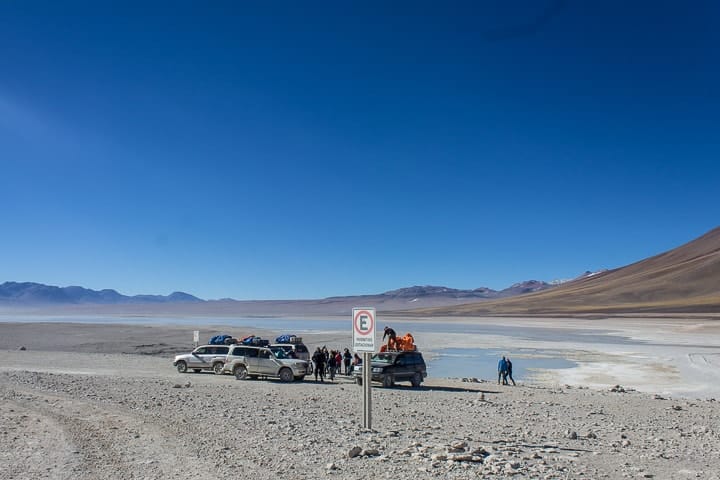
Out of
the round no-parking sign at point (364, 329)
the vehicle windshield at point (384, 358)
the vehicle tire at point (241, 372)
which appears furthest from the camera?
the vehicle tire at point (241, 372)

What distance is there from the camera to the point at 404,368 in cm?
2306

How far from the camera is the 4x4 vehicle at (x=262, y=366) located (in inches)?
972

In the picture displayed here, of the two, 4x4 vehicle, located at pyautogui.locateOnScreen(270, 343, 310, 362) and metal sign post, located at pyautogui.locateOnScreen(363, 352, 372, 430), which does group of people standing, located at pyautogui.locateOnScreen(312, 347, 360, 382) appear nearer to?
4x4 vehicle, located at pyautogui.locateOnScreen(270, 343, 310, 362)

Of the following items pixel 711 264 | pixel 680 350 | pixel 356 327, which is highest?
pixel 711 264

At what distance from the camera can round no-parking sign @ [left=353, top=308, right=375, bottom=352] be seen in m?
11.4

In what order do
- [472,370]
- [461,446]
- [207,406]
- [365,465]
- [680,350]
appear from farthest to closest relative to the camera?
1. [680,350]
2. [472,370]
3. [207,406]
4. [461,446]
5. [365,465]

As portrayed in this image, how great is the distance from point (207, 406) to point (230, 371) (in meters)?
11.2

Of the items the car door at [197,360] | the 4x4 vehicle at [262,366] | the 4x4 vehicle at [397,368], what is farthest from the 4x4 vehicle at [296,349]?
the 4x4 vehicle at [397,368]

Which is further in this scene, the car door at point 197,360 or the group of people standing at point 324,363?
the car door at point 197,360

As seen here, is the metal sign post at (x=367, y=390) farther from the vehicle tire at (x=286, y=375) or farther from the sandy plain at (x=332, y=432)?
the vehicle tire at (x=286, y=375)

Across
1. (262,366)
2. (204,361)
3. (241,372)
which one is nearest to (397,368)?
(262,366)

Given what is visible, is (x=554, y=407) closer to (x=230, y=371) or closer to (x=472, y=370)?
(x=230, y=371)

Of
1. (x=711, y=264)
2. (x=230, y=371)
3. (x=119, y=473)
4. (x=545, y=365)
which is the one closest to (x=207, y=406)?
(x=119, y=473)

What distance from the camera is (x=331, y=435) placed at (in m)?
11.2
